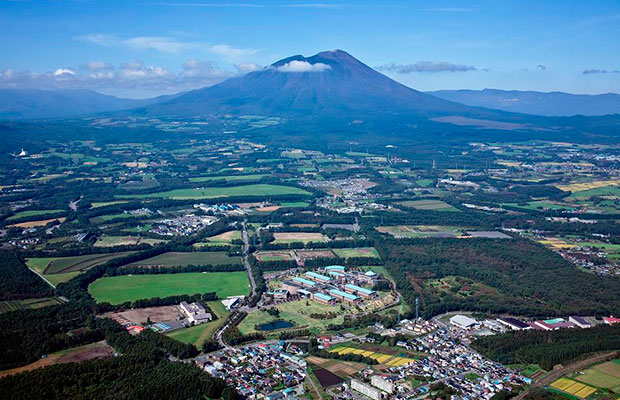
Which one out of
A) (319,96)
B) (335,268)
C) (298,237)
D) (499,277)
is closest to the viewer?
(499,277)

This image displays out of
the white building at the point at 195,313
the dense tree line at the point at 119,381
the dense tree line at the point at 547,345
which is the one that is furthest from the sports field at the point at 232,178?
the dense tree line at the point at 119,381

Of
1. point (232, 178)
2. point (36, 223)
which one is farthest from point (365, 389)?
point (232, 178)

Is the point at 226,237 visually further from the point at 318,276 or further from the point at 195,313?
the point at 195,313

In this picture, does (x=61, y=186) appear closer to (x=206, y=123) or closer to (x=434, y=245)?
(x=434, y=245)

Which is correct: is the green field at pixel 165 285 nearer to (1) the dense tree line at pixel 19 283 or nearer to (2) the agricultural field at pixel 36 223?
(1) the dense tree line at pixel 19 283

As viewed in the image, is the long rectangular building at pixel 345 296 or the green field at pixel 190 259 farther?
the green field at pixel 190 259

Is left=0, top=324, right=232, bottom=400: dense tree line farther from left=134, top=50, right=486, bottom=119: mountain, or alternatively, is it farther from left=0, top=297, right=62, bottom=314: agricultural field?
left=134, top=50, right=486, bottom=119: mountain

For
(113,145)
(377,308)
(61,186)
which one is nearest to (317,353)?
(377,308)
